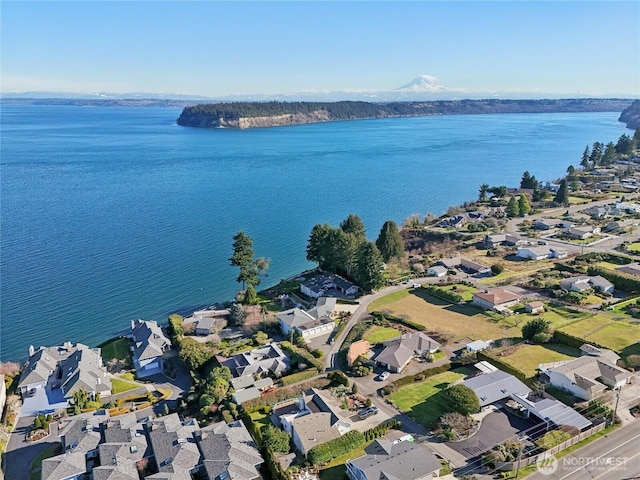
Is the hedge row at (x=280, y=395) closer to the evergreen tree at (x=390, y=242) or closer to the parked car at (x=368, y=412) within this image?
the parked car at (x=368, y=412)

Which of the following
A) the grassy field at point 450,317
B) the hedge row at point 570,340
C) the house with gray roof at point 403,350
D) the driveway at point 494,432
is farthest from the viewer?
the grassy field at point 450,317

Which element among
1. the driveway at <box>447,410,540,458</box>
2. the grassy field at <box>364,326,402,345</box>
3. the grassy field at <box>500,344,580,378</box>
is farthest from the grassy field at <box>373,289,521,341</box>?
the driveway at <box>447,410,540,458</box>

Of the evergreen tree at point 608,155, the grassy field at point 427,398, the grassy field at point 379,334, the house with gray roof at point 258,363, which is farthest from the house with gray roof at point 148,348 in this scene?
the evergreen tree at point 608,155

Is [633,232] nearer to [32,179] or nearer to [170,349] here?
[170,349]

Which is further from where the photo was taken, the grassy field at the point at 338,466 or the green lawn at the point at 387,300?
the green lawn at the point at 387,300

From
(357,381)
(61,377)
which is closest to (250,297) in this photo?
(357,381)

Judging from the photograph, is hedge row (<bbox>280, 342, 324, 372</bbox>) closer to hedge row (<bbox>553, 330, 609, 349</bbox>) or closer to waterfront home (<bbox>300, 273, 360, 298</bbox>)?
waterfront home (<bbox>300, 273, 360, 298</bbox>)

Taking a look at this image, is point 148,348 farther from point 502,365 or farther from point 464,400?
point 502,365
